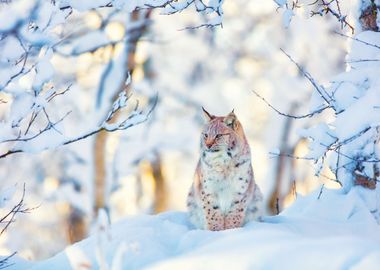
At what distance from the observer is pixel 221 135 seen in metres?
5.71

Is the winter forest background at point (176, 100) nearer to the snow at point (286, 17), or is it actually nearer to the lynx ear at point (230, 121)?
the snow at point (286, 17)

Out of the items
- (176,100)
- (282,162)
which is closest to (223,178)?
(282,162)

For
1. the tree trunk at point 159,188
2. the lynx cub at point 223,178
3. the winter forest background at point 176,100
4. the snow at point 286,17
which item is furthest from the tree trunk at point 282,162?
the snow at point 286,17

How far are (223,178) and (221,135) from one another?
331 millimetres

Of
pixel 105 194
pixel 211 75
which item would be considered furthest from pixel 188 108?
pixel 105 194

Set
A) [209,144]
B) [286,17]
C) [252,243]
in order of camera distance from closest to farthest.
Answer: [252,243] → [286,17] → [209,144]

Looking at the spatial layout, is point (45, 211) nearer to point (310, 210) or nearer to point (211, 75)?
point (211, 75)

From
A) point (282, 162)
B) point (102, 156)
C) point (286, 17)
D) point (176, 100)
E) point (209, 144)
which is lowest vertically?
point (282, 162)

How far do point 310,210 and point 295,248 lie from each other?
2.29 m

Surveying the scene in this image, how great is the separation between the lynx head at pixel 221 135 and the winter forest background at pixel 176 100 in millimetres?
332

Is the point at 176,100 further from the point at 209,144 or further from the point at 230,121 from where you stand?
the point at 209,144

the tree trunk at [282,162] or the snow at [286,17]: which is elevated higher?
the snow at [286,17]

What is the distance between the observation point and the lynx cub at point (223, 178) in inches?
225

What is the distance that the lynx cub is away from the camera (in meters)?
5.71
